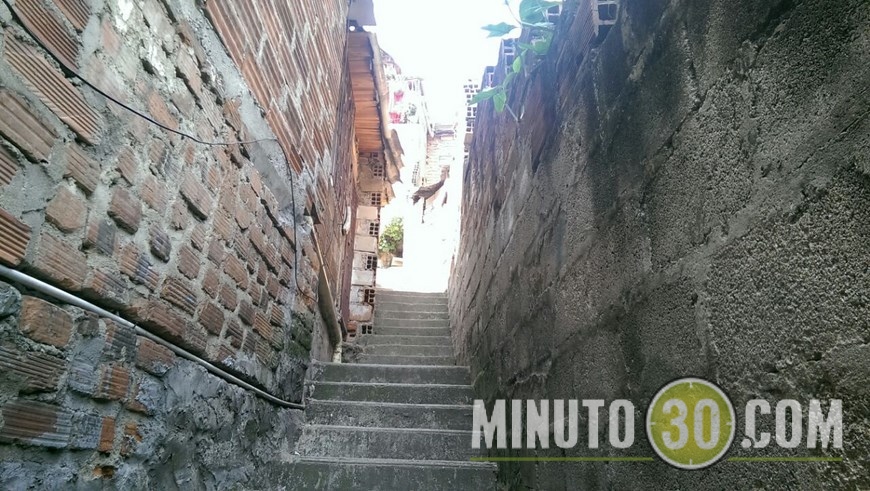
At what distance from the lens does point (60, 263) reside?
100 centimetres

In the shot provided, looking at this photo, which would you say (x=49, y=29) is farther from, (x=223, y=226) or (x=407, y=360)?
(x=407, y=360)

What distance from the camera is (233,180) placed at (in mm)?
1863

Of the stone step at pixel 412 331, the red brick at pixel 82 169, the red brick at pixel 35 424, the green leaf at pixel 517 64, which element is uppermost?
the green leaf at pixel 517 64

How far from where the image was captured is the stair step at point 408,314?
21.4ft

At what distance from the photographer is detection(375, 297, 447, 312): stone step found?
6.86m

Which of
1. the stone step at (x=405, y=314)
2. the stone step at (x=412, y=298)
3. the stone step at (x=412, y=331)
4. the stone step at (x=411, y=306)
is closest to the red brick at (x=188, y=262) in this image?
the stone step at (x=412, y=331)

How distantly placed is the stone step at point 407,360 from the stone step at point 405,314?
1773 millimetres

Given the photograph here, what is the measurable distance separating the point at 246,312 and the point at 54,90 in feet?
3.90

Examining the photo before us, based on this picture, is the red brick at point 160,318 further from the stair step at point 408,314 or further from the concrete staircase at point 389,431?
the stair step at point 408,314

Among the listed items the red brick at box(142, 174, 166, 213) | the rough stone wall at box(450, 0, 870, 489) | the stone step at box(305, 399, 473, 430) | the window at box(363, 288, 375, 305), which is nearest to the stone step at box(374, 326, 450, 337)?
the window at box(363, 288, 375, 305)

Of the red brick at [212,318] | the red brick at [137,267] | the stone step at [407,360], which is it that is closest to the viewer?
the red brick at [137,267]

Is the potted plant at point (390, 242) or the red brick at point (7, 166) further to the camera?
the potted plant at point (390, 242)

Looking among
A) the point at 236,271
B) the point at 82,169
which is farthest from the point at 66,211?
the point at 236,271

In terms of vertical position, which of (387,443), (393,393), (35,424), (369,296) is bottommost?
(387,443)
